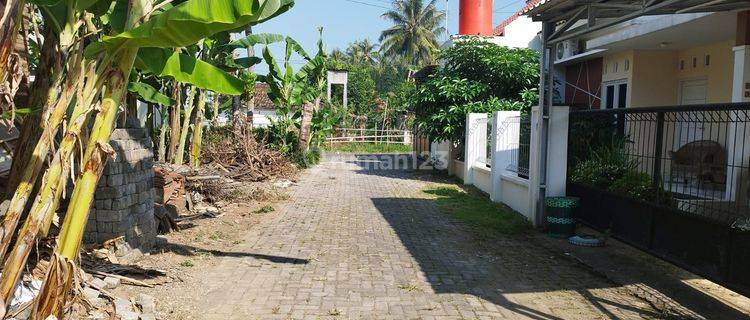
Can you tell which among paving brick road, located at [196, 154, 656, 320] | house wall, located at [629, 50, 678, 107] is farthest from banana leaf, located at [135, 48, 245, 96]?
house wall, located at [629, 50, 678, 107]

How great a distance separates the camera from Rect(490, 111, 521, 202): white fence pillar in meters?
12.4

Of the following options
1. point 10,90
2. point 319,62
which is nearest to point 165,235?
point 10,90

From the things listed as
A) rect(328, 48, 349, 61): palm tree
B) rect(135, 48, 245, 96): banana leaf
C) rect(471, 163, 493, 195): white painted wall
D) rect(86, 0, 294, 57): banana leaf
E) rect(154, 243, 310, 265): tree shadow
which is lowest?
rect(154, 243, 310, 265): tree shadow

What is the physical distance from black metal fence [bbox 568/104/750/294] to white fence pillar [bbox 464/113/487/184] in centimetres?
542

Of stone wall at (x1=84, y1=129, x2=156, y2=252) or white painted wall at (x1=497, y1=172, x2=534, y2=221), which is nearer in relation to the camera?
stone wall at (x1=84, y1=129, x2=156, y2=252)

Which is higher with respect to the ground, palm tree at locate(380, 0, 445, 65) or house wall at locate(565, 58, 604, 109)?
palm tree at locate(380, 0, 445, 65)

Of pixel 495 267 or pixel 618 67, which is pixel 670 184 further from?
pixel 618 67

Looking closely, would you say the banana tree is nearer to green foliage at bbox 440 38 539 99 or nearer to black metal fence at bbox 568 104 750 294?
black metal fence at bbox 568 104 750 294

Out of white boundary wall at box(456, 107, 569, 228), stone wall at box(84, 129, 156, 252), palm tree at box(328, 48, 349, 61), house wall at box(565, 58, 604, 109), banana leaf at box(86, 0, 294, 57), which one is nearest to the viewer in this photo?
banana leaf at box(86, 0, 294, 57)

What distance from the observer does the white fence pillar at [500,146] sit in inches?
487

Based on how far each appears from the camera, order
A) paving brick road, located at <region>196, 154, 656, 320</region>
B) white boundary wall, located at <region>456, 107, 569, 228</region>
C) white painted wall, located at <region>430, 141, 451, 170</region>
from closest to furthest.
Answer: paving brick road, located at <region>196, 154, 656, 320</region>, white boundary wall, located at <region>456, 107, 569, 228</region>, white painted wall, located at <region>430, 141, 451, 170</region>

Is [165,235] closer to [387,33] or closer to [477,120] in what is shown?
[477,120]

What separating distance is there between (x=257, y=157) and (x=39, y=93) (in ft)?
39.9

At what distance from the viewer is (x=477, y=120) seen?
1548 cm
